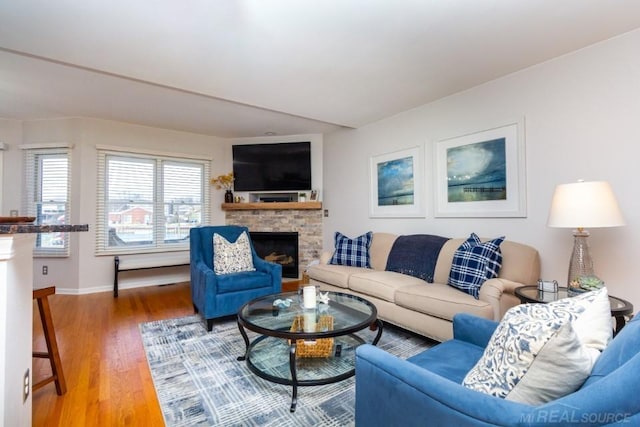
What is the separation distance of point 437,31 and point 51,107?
15.2 ft

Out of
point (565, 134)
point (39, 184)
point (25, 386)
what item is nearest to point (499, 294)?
point (565, 134)

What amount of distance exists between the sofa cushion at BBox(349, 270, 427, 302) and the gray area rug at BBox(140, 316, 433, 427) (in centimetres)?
39

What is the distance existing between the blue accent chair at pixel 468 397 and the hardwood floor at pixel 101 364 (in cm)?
131

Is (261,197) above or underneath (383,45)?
underneath

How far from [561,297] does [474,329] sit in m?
0.92

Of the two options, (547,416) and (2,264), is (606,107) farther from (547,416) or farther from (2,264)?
(2,264)

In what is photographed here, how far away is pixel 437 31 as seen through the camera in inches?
84.4

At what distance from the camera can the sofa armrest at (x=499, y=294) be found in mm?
2232

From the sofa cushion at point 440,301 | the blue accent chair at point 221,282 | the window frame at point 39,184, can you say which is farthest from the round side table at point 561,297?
the window frame at point 39,184

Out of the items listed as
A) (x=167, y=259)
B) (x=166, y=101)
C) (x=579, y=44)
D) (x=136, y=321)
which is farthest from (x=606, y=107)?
(x=167, y=259)

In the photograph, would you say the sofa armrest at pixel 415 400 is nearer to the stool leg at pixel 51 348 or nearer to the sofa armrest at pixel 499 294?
the sofa armrest at pixel 499 294

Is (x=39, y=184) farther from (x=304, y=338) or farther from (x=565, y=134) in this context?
(x=565, y=134)

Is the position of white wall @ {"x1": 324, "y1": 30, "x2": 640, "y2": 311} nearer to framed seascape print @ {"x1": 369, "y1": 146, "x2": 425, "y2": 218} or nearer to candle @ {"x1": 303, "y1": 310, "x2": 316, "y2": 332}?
framed seascape print @ {"x1": 369, "y1": 146, "x2": 425, "y2": 218}

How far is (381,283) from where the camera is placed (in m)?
2.93
